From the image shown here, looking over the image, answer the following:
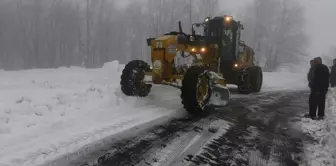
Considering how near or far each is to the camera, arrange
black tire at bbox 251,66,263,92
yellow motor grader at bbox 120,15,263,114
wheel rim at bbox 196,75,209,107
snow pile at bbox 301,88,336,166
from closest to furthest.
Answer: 1. snow pile at bbox 301,88,336,166
2. yellow motor grader at bbox 120,15,263,114
3. wheel rim at bbox 196,75,209,107
4. black tire at bbox 251,66,263,92

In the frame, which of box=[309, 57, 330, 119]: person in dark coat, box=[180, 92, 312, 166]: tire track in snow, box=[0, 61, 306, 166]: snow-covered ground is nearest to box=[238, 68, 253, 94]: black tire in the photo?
box=[0, 61, 306, 166]: snow-covered ground

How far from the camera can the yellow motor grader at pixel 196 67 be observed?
→ 7.62 m

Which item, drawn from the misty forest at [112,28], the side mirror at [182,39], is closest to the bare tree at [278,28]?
the misty forest at [112,28]

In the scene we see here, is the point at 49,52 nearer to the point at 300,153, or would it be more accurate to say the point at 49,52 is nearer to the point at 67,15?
the point at 67,15

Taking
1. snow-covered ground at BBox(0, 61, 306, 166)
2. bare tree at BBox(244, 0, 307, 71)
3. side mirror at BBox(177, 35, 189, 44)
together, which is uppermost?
bare tree at BBox(244, 0, 307, 71)

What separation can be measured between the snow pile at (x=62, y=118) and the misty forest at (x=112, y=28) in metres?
38.7

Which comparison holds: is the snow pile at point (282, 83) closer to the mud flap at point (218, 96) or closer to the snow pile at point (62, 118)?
the mud flap at point (218, 96)

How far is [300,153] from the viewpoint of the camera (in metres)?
5.16

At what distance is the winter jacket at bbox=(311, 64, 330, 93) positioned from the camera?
315 inches

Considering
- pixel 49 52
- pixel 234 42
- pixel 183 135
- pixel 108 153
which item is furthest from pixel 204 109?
pixel 49 52

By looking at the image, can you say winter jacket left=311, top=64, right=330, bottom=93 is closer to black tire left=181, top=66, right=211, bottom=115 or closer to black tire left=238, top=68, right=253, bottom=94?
black tire left=181, top=66, right=211, bottom=115

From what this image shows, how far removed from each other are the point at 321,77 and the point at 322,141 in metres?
2.68

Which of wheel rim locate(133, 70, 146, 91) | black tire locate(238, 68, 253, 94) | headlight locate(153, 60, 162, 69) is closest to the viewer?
headlight locate(153, 60, 162, 69)

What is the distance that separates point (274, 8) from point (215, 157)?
51207mm
